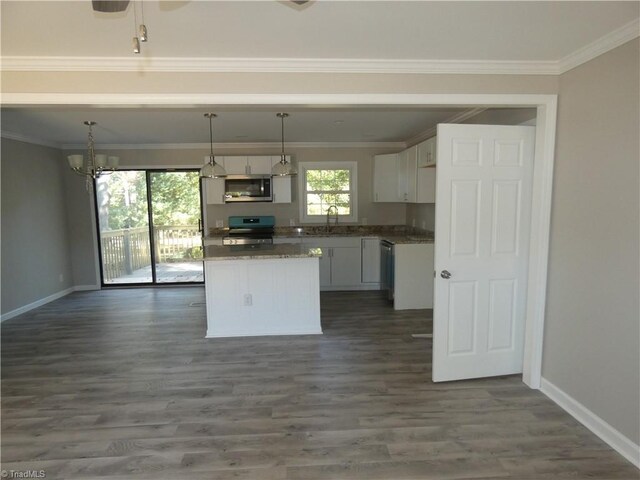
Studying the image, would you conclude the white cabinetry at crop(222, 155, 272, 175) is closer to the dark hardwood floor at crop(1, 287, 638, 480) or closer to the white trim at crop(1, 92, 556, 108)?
the dark hardwood floor at crop(1, 287, 638, 480)

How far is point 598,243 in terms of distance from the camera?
2.30 meters

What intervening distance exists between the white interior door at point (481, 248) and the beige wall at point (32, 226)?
5.24m

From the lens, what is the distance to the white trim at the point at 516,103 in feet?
8.19

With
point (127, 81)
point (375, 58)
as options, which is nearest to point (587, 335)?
point (375, 58)

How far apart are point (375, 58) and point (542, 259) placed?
190cm

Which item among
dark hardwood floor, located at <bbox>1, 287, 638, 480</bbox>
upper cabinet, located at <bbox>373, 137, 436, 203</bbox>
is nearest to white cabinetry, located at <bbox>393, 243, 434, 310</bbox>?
upper cabinet, located at <bbox>373, 137, 436, 203</bbox>

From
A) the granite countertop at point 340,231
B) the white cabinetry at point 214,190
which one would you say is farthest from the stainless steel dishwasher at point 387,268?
the white cabinetry at point 214,190

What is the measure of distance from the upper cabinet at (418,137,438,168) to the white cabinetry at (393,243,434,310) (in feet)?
3.43

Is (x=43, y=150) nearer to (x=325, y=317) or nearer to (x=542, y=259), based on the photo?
(x=325, y=317)

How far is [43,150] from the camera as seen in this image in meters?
5.52

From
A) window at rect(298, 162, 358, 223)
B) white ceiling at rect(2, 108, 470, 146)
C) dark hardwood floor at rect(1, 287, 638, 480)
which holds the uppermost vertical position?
white ceiling at rect(2, 108, 470, 146)

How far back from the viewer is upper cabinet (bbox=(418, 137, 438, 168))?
4.49 metres

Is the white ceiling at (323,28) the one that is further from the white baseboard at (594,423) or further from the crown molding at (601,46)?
the white baseboard at (594,423)

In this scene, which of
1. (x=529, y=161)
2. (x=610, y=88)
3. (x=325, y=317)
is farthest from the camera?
(x=325, y=317)
